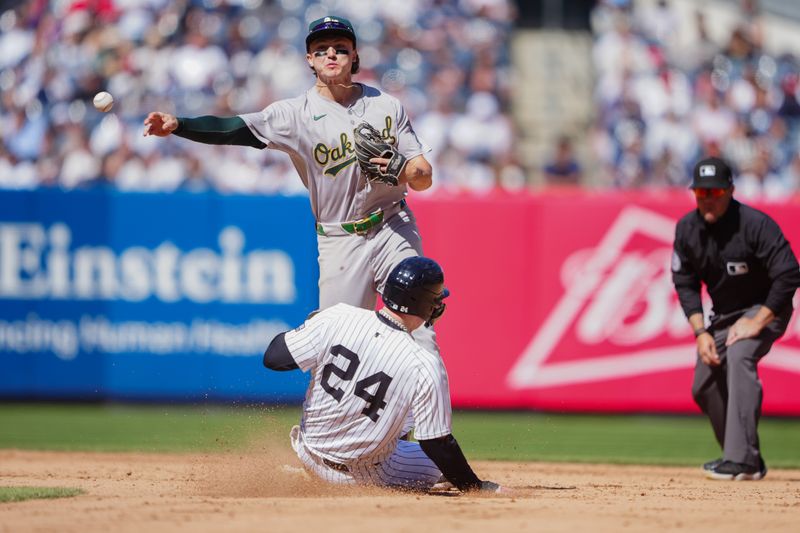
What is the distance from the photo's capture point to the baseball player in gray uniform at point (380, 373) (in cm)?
568

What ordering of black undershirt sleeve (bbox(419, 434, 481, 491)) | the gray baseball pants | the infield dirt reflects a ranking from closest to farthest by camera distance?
the infield dirt → black undershirt sleeve (bbox(419, 434, 481, 491)) → the gray baseball pants

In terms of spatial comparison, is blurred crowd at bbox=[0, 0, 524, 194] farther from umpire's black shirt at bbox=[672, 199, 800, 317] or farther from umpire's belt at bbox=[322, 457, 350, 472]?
umpire's belt at bbox=[322, 457, 350, 472]

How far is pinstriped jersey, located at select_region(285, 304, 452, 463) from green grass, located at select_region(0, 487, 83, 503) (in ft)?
4.75

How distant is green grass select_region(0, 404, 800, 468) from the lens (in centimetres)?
912

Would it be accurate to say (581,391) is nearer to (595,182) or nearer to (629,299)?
(629,299)

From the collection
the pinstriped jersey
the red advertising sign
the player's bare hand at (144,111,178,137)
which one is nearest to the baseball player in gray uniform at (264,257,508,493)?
the pinstriped jersey

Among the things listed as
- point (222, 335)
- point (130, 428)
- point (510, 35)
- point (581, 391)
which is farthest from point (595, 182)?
point (130, 428)

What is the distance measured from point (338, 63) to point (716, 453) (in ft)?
15.7

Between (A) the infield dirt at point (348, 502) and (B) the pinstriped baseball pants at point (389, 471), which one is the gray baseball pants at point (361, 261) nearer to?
(B) the pinstriped baseball pants at point (389, 471)

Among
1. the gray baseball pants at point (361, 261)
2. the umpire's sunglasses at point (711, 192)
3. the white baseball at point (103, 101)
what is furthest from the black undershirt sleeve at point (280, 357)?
the umpire's sunglasses at point (711, 192)

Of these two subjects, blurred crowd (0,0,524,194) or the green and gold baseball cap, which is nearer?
the green and gold baseball cap

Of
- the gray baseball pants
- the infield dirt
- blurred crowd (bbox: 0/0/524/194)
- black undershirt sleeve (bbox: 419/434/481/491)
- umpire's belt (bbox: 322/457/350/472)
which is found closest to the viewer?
the infield dirt

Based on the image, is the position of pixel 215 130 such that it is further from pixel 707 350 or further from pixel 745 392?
pixel 745 392

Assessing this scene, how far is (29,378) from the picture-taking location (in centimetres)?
1156
